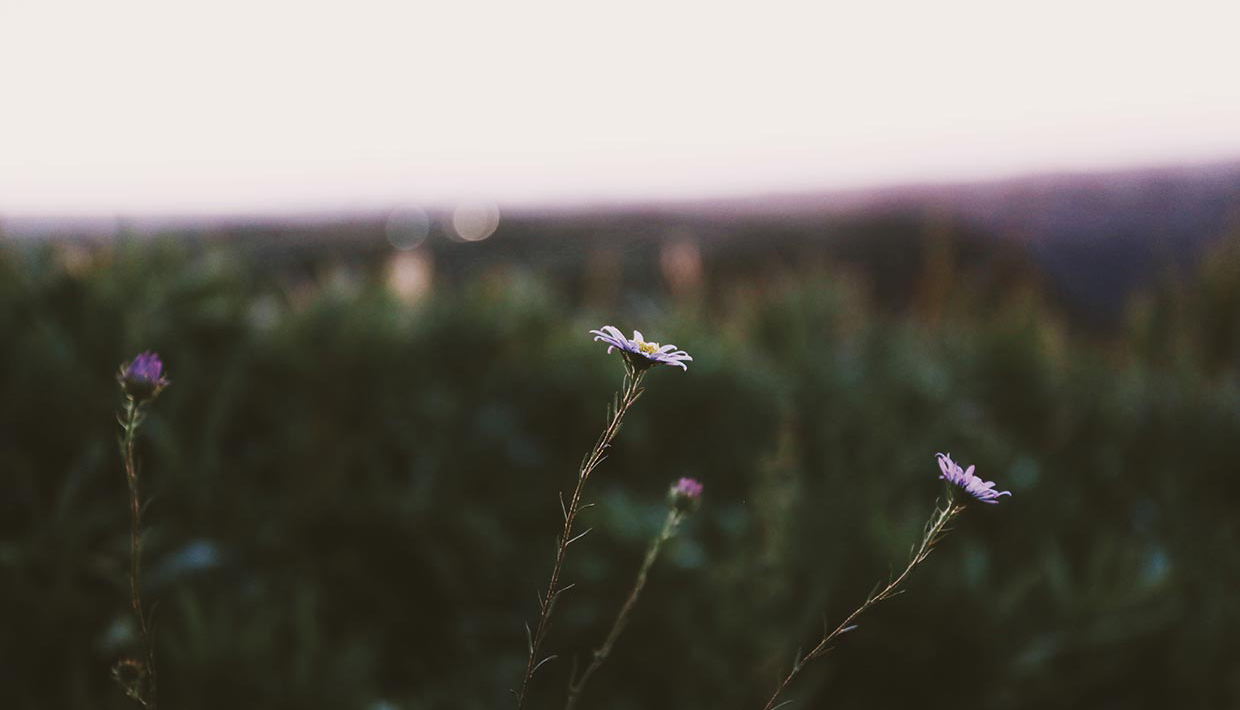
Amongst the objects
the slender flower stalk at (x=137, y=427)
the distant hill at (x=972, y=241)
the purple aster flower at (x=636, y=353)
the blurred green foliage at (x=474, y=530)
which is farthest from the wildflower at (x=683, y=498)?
the distant hill at (x=972, y=241)

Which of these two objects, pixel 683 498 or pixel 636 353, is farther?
→ pixel 683 498

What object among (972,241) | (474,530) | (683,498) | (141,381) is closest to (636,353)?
(683,498)

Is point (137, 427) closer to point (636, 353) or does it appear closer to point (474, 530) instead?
point (636, 353)

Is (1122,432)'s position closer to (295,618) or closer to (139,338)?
(295,618)

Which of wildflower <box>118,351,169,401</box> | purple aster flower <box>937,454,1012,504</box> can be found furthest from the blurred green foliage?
purple aster flower <box>937,454,1012,504</box>

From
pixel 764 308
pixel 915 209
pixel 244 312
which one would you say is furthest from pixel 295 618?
pixel 915 209

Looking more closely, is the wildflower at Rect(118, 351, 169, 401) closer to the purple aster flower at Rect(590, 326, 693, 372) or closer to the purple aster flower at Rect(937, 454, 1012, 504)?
the purple aster flower at Rect(590, 326, 693, 372)

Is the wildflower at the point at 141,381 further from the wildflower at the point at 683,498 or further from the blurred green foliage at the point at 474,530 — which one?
the blurred green foliage at the point at 474,530

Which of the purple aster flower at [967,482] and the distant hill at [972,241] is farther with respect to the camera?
the distant hill at [972,241]
